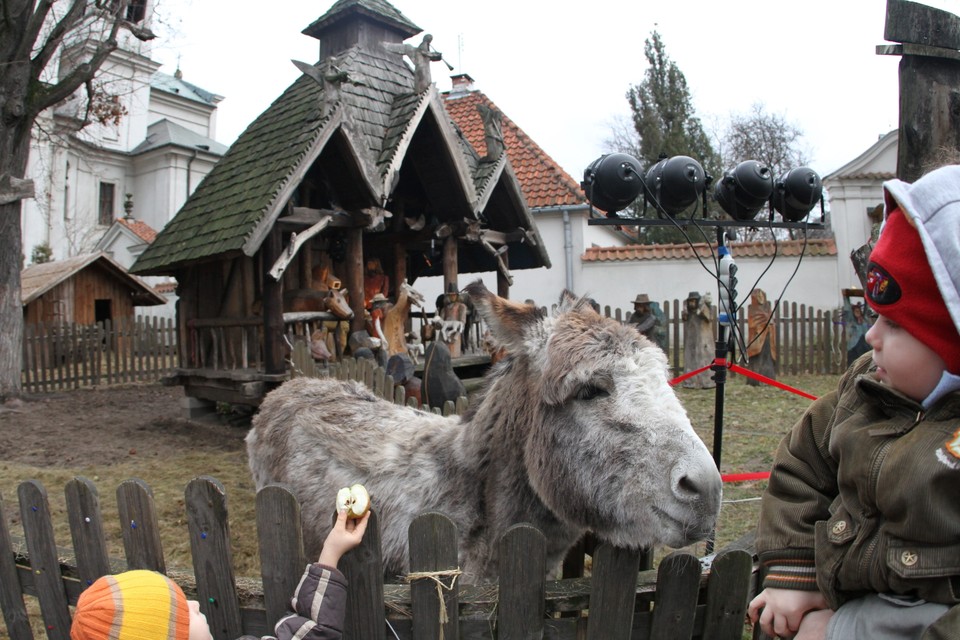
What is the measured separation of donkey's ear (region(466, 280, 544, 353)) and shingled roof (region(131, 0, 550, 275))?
584 centimetres

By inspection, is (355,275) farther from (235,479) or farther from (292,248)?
(235,479)

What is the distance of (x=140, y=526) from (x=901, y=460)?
7.85ft

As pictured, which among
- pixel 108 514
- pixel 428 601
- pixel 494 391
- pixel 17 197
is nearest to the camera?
pixel 428 601

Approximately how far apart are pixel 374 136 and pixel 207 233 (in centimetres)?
273

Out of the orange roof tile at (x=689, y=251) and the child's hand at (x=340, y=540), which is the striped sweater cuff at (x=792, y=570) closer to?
the child's hand at (x=340, y=540)

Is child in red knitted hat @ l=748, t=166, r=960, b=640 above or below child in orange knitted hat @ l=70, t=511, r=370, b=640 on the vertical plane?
above

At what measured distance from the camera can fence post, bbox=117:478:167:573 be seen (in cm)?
240

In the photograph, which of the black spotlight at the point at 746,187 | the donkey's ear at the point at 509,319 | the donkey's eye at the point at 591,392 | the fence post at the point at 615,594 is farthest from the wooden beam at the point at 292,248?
the fence post at the point at 615,594

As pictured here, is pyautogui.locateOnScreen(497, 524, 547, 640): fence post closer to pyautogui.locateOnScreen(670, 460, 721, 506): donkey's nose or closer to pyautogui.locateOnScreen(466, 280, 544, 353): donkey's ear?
pyautogui.locateOnScreen(670, 460, 721, 506): donkey's nose

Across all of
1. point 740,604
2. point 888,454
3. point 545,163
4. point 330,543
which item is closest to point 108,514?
point 330,543

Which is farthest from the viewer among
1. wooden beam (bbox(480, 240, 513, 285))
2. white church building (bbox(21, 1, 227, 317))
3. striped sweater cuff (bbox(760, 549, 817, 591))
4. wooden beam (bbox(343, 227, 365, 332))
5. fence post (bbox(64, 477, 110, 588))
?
white church building (bbox(21, 1, 227, 317))

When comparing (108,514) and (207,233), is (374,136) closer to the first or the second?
(207,233)

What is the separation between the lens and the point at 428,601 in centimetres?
205

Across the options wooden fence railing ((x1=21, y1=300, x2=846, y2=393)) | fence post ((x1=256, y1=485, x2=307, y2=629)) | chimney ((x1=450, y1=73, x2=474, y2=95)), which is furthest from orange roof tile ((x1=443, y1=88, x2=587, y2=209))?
fence post ((x1=256, y1=485, x2=307, y2=629))
